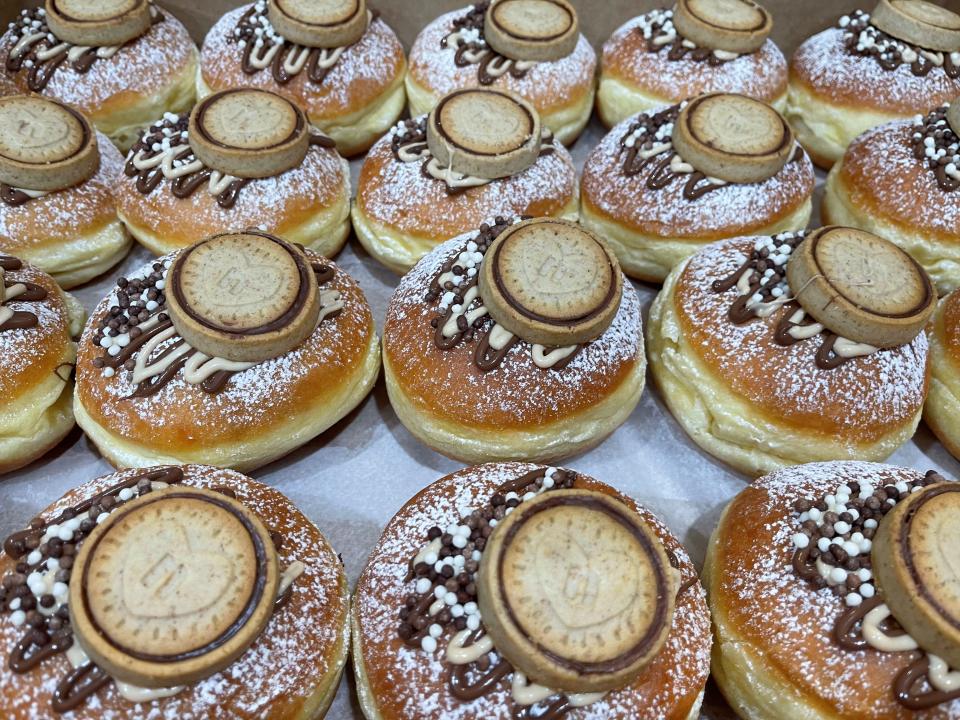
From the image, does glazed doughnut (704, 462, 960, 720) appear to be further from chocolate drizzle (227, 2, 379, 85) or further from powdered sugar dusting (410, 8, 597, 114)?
chocolate drizzle (227, 2, 379, 85)

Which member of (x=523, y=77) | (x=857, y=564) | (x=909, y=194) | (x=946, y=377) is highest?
(x=523, y=77)

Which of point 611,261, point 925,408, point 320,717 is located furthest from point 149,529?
point 925,408

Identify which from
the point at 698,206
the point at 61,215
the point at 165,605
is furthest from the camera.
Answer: the point at 698,206

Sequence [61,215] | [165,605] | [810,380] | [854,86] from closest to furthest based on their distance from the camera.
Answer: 1. [165,605]
2. [810,380]
3. [61,215]
4. [854,86]

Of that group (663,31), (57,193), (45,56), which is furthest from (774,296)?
(45,56)

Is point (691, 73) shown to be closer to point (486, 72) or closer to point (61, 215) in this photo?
point (486, 72)

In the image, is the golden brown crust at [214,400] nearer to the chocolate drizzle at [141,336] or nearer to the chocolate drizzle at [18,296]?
the chocolate drizzle at [141,336]

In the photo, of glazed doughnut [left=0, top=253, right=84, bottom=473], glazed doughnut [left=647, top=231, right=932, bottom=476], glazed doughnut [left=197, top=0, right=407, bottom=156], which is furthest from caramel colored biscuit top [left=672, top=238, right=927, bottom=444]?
glazed doughnut [left=0, top=253, right=84, bottom=473]

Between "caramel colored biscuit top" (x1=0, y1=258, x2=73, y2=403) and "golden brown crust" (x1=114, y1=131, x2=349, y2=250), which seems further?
"golden brown crust" (x1=114, y1=131, x2=349, y2=250)
